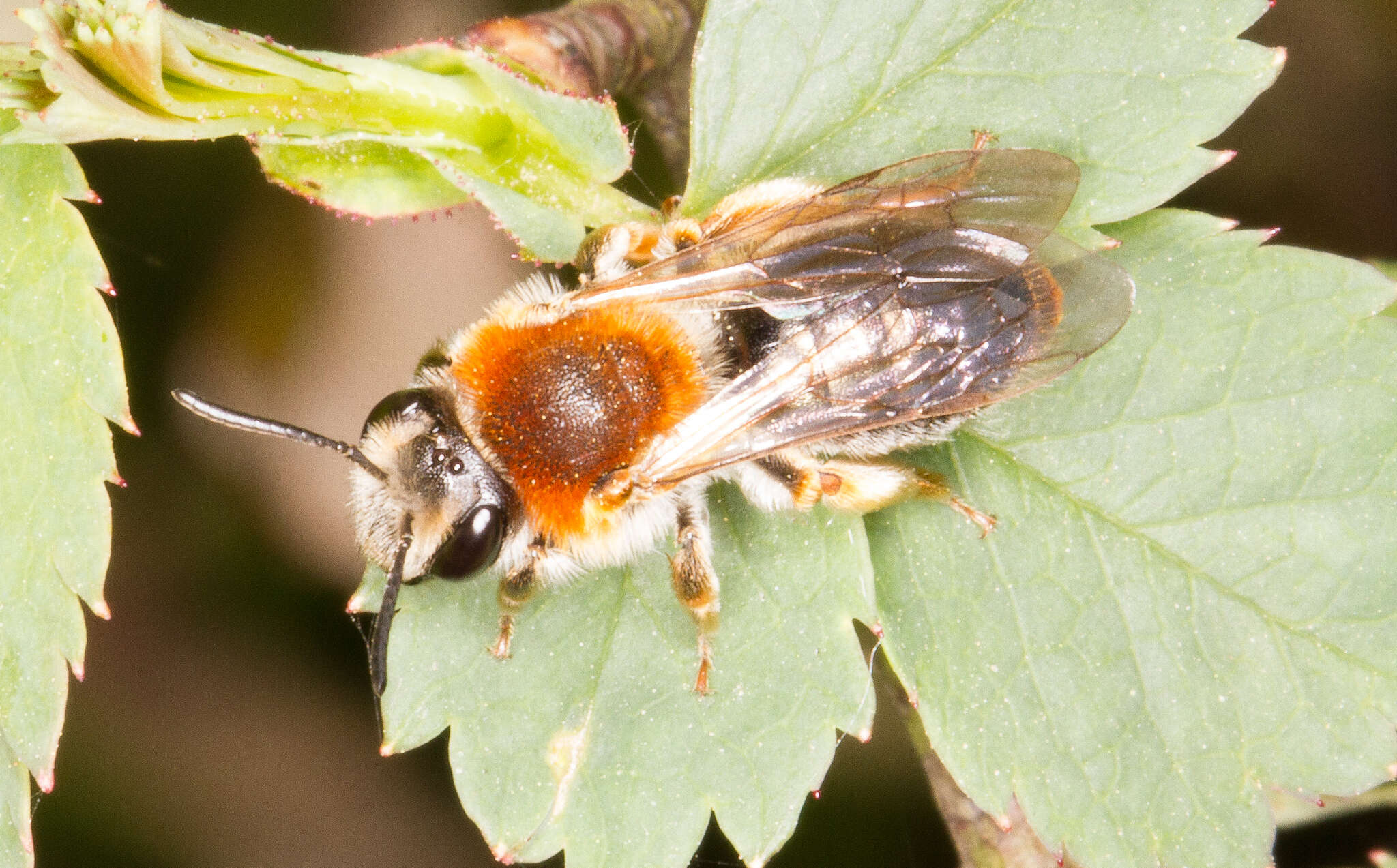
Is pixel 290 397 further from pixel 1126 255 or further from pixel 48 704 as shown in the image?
pixel 1126 255

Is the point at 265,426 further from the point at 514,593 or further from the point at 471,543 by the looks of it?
the point at 514,593

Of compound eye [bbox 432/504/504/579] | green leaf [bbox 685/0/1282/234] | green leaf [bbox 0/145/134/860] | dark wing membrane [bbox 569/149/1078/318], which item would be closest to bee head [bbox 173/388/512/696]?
compound eye [bbox 432/504/504/579]

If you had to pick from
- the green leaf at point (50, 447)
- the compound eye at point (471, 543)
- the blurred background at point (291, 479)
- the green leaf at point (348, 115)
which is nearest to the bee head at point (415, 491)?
the compound eye at point (471, 543)

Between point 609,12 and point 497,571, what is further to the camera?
point 609,12

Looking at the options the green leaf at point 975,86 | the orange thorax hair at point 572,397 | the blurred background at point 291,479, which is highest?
the green leaf at point 975,86

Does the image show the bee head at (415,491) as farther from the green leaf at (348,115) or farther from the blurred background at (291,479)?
the blurred background at (291,479)

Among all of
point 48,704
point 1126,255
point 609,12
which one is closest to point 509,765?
point 48,704
